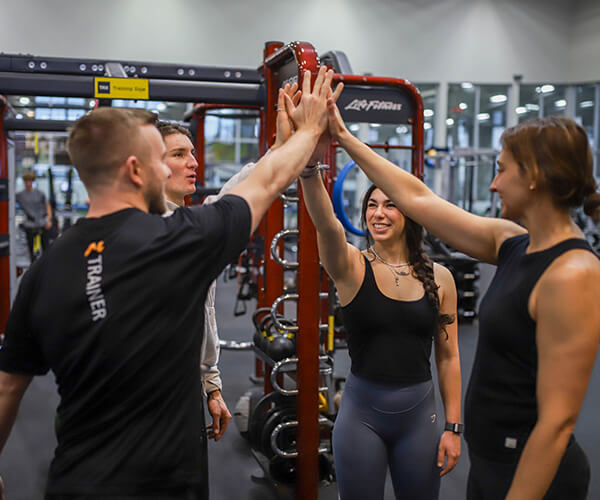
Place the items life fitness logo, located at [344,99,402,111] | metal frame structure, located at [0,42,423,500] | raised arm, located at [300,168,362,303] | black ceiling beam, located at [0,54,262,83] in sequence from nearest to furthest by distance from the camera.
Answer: raised arm, located at [300,168,362,303]
metal frame structure, located at [0,42,423,500]
black ceiling beam, located at [0,54,262,83]
life fitness logo, located at [344,99,402,111]

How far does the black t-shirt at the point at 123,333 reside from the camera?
108 centimetres

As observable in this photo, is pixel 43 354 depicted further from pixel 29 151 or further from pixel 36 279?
pixel 29 151

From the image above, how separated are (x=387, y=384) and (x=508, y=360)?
64cm

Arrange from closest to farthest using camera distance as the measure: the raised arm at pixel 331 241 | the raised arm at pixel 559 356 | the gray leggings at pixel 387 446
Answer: the raised arm at pixel 559 356
the raised arm at pixel 331 241
the gray leggings at pixel 387 446

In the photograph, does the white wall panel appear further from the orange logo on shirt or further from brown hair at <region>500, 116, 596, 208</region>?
brown hair at <region>500, 116, 596, 208</region>

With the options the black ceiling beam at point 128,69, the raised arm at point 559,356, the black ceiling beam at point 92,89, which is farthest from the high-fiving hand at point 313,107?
the black ceiling beam at point 128,69

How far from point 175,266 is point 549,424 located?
0.77 meters

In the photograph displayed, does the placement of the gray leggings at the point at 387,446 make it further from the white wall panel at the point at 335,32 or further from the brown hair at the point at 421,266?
the white wall panel at the point at 335,32

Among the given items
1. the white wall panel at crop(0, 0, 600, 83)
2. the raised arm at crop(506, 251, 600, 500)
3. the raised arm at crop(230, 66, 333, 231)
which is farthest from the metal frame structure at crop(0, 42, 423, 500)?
→ the white wall panel at crop(0, 0, 600, 83)

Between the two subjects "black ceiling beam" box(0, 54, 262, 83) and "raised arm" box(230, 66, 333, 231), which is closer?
"raised arm" box(230, 66, 333, 231)

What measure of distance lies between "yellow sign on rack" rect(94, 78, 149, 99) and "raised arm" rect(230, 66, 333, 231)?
5.47ft

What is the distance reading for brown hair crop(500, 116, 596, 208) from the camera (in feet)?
3.65

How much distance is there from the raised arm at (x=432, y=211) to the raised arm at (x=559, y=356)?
27 cm

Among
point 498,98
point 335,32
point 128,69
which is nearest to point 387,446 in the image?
point 128,69
